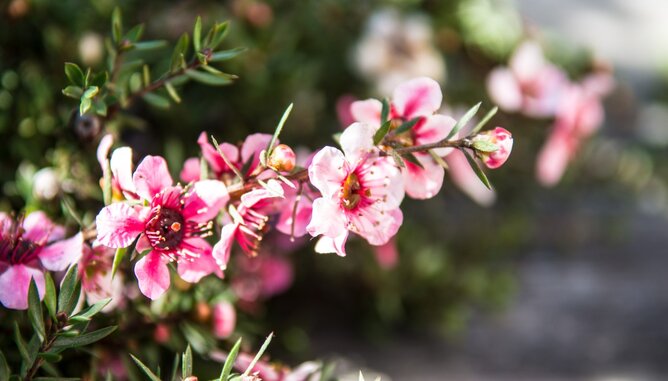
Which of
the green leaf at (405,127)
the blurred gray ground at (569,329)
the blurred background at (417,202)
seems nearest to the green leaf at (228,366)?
the green leaf at (405,127)

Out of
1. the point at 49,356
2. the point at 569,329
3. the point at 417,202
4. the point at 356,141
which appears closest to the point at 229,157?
Result: the point at 356,141

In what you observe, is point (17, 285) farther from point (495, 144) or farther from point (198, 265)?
point (495, 144)

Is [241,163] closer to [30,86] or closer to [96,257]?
[96,257]

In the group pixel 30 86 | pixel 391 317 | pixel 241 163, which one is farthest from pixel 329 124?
pixel 241 163

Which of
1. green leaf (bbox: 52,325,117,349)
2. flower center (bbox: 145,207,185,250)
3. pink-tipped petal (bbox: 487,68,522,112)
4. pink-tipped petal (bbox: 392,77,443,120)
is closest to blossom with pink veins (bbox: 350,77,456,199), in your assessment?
pink-tipped petal (bbox: 392,77,443,120)

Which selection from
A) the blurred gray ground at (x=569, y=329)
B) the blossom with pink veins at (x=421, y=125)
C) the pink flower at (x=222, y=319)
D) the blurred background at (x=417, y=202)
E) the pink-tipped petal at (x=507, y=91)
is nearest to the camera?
the blossom with pink veins at (x=421, y=125)

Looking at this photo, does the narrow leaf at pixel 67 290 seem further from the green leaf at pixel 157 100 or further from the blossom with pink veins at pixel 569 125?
the blossom with pink veins at pixel 569 125
